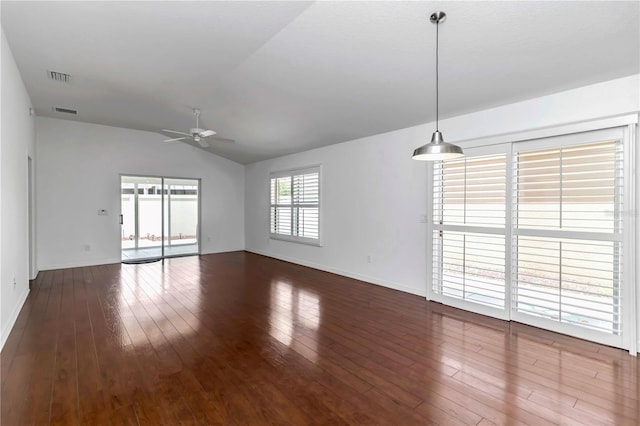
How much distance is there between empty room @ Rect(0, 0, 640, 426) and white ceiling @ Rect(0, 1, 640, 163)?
2 centimetres

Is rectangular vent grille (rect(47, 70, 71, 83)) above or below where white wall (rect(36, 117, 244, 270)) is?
above

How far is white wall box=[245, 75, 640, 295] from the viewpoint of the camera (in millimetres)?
3164

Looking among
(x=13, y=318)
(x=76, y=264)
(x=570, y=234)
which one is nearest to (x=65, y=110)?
(x=76, y=264)

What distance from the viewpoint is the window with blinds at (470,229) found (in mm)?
3779

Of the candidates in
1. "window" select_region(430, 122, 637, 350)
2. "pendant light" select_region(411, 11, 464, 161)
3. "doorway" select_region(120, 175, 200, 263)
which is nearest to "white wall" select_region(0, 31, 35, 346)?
"doorway" select_region(120, 175, 200, 263)

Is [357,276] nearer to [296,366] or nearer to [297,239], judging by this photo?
Answer: [297,239]

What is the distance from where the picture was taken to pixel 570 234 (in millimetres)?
3217

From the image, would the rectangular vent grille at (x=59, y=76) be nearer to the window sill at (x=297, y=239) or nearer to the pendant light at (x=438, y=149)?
the pendant light at (x=438, y=149)

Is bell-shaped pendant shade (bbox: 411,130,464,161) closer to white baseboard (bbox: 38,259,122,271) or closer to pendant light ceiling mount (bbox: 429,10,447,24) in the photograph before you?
pendant light ceiling mount (bbox: 429,10,447,24)

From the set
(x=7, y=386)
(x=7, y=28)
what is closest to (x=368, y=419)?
(x=7, y=386)

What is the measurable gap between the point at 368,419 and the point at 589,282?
8.88 ft

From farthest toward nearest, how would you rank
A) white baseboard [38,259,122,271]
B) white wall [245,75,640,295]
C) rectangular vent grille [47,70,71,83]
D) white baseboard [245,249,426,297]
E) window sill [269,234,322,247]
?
window sill [269,234,322,247] → white baseboard [38,259,122,271] → white baseboard [245,249,426,297] → rectangular vent grille [47,70,71,83] → white wall [245,75,640,295]

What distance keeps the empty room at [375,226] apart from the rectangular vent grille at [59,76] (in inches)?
1.5

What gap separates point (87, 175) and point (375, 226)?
6.28 metres
